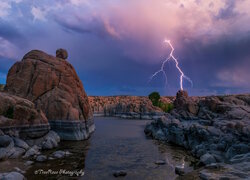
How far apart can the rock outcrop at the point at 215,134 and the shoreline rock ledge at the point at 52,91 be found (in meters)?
18.2

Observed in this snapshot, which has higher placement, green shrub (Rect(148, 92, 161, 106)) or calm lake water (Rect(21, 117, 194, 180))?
green shrub (Rect(148, 92, 161, 106))

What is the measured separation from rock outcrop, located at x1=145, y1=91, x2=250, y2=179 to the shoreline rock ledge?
18.2m

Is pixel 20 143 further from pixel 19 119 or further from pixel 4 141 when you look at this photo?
pixel 19 119

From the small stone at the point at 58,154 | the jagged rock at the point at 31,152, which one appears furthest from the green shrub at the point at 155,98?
the jagged rock at the point at 31,152

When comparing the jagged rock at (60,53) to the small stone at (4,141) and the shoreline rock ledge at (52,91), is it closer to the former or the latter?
the shoreline rock ledge at (52,91)

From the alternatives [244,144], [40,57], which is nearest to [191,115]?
[244,144]

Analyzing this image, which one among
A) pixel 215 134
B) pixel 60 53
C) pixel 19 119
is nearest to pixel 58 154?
pixel 19 119

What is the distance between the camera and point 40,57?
137 feet

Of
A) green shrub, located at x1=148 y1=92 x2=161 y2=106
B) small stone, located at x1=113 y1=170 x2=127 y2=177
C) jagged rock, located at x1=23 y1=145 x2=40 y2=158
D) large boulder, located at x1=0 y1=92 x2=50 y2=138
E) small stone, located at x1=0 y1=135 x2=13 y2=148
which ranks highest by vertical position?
green shrub, located at x1=148 y1=92 x2=161 y2=106

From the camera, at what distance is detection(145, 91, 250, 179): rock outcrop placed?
2292cm

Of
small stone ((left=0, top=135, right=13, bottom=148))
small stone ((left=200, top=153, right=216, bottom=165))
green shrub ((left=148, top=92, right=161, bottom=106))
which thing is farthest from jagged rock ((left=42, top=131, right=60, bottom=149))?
green shrub ((left=148, top=92, right=161, bottom=106))

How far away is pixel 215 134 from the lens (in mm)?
29469

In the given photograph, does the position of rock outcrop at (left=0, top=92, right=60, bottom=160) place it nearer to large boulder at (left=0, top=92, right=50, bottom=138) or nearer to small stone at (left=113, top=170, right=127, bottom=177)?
large boulder at (left=0, top=92, right=50, bottom=138)

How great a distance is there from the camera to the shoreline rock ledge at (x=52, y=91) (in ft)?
117
